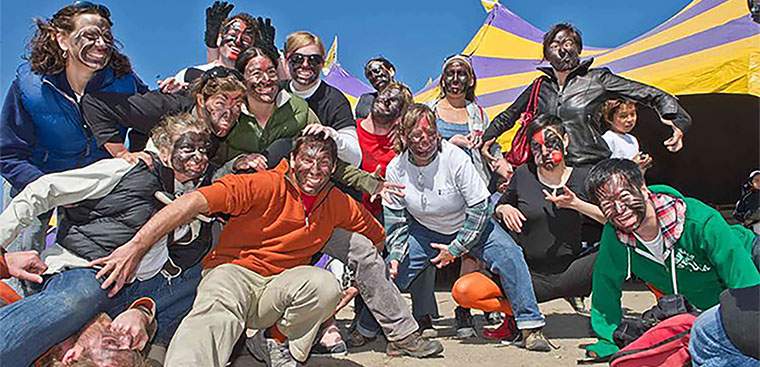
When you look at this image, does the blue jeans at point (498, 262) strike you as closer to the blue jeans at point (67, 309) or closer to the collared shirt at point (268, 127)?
the collared shirt at point (268, 127)

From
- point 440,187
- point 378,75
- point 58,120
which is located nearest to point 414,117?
point 440,187

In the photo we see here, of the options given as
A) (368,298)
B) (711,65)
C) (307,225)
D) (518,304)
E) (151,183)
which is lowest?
(518,304)

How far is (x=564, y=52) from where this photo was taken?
3.42m

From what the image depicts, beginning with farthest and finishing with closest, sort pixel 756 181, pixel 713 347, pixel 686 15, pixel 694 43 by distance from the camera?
pixel 686 15 → pixel 694 43 → pixel 756 181 → pixel 713 347

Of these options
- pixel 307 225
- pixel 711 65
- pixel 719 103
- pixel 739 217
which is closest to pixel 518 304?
pixel 307 225

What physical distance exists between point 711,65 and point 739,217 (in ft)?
4.36

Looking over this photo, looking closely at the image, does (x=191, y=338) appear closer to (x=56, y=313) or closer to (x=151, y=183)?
(x=56, y=313)

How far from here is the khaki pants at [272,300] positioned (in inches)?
85.1

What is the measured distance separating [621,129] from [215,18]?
275 cm

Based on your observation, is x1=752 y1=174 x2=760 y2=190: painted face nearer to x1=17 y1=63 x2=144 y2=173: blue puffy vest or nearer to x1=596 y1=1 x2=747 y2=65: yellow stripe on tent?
x1=596 y1=1 x2=747 y2=65: yellow stripe on tent

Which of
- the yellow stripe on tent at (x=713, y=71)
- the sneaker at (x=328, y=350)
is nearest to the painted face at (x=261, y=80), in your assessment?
the sneaker at (x=328, y=350)

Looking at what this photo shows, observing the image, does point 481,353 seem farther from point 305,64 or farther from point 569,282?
point 305,64

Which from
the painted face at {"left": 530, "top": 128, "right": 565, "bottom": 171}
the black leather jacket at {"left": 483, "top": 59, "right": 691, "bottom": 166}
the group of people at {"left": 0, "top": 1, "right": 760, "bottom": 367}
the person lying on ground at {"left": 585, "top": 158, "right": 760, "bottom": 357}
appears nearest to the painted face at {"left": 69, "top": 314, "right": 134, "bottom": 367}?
the group of people at {"left": 0, "top": 1, "right": 760, "bottom": 367}

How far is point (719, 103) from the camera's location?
6.11 meters
